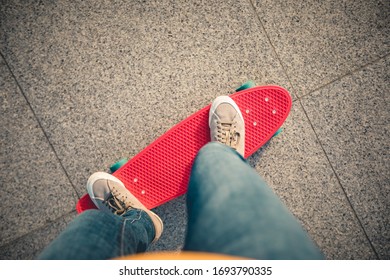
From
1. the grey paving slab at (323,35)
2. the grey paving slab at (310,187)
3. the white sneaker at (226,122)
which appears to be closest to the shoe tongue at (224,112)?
the white sneaker at (226,122)

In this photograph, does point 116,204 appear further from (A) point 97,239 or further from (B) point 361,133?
(B) point 361,133

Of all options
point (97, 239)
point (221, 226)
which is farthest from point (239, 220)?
point (97, 239)

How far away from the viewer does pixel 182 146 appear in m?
Answer: 1.15

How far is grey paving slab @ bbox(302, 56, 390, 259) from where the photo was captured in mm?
1253

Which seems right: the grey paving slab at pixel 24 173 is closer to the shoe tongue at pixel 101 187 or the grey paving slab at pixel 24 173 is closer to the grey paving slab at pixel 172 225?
the shoe tongue at pixel 101 187

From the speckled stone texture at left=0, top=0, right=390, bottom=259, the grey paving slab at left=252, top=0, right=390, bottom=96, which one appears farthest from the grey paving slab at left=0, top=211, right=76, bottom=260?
the grey paving slab at left=252, top=0, right=390, bottom=96

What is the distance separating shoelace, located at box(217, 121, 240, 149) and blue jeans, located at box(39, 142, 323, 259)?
0.77 ft

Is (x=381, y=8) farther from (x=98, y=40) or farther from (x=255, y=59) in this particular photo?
(x=98, y=40)

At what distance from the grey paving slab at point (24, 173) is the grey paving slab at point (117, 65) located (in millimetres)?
54

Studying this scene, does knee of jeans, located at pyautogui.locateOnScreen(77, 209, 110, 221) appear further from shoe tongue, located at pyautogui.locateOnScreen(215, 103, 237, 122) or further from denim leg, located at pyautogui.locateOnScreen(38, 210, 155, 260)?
shoe tongue, located at pyautogui.locateOnScreen(215, 103, 237, 122)

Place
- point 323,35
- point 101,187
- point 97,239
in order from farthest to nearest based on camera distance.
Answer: point 323,35 < point 101,187 < point 97,239

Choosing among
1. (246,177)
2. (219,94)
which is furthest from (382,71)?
(246,177)

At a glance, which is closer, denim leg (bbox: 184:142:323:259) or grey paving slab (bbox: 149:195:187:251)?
denim leg (bbox: 184:142:323:259)

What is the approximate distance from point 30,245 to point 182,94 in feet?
3.20
